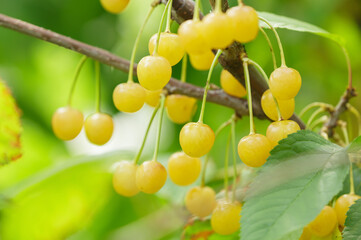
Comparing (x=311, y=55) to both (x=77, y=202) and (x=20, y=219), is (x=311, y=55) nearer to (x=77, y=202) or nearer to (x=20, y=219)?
(x=77, y=202)

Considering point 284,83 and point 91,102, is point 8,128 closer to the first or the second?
point 284,83

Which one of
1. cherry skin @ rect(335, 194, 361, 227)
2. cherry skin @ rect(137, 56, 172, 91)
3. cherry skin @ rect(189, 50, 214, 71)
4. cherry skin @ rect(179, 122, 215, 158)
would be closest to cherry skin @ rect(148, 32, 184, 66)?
cherry skin @ rect(137, 56, 172, 91)

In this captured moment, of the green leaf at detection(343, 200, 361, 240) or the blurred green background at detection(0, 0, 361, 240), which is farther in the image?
the blurred green background at detection(0, 0, 361, 240)

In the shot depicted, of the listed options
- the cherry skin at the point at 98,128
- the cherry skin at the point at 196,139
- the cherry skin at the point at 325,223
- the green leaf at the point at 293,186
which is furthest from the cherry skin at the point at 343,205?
the cherry skin at the point at 98,128

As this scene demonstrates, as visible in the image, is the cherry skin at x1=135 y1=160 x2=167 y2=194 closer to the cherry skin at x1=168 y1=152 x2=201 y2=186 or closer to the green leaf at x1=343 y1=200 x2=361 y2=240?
the cherry skin at x1=168 y1=152 x2=201 y2=186

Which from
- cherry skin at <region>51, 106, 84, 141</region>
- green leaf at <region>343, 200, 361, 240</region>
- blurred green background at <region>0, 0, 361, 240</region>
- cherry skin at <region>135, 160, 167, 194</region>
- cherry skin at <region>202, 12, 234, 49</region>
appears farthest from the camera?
blurred green background at <region>0, 0, 361, 240</region>

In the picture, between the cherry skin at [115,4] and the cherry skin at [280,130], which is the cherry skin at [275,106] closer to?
→ the cherry skin at [280,130]
